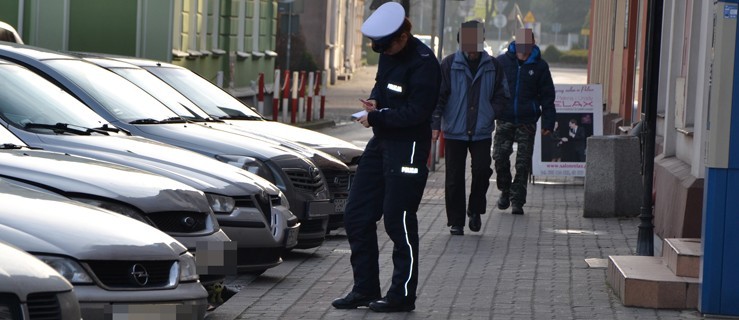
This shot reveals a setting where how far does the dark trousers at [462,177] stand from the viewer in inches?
535

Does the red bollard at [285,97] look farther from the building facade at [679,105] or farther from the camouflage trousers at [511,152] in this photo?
the camouflage trousers at [511,152]

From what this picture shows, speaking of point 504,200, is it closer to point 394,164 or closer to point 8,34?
point 8,34

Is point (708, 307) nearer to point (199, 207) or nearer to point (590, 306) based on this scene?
point (590, 306)

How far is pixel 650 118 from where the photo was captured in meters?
11.3

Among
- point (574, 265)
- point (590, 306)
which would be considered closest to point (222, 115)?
point (574, 265)

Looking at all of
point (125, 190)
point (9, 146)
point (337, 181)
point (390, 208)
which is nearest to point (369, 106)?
point (390, 208)

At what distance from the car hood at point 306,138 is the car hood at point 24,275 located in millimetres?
Result: 7688

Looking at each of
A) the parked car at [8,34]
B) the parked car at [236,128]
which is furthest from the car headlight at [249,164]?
the parked car at [8,34]

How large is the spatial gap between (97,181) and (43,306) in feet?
8.44

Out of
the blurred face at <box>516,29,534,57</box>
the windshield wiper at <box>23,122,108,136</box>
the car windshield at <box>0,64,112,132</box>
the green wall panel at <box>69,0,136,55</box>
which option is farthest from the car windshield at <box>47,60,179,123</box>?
the green wall panel at <box>69,0,136,55</box>

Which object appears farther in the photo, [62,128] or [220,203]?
[62,128]

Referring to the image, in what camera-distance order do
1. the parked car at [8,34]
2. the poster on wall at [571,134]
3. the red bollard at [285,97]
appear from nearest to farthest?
the parked car at [8,34]
the poster on wall at [571,134]
the red bollard at [285,97]

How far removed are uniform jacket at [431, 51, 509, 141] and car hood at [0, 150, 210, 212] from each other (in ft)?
18.1

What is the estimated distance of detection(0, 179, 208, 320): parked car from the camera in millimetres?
6398
